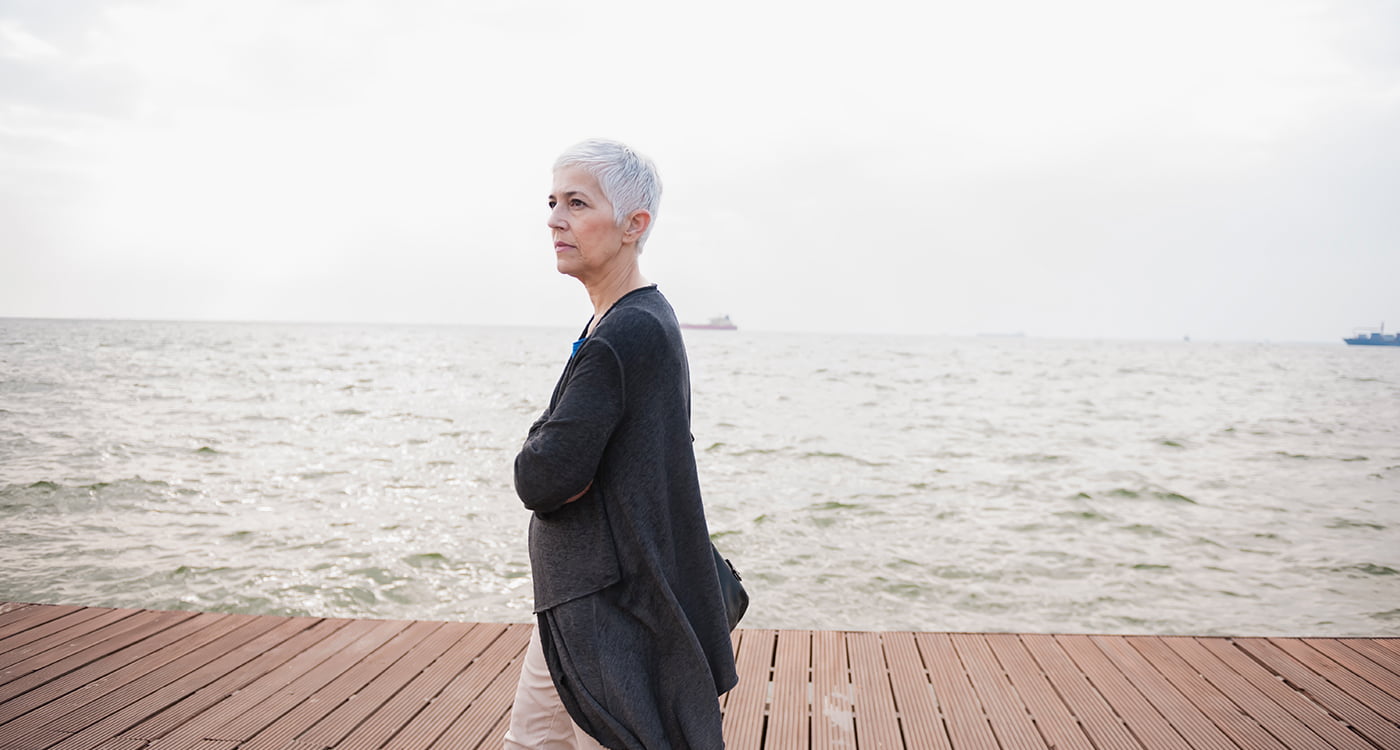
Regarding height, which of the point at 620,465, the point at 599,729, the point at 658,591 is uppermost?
the point at 620,465

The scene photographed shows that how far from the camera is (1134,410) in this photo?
72.9 feet

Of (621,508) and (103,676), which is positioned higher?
(621,508)

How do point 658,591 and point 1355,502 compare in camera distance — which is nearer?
point 658,591

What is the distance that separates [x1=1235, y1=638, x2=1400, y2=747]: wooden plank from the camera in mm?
2947

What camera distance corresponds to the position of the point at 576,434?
1.36m

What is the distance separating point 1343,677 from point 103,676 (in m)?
4.91

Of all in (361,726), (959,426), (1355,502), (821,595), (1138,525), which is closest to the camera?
(361,726)

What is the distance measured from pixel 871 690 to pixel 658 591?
205 cm

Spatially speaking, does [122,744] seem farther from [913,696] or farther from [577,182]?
[913,696]

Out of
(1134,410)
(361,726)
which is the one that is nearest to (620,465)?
(361,726)

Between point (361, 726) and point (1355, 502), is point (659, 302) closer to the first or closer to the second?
point (361, 726)

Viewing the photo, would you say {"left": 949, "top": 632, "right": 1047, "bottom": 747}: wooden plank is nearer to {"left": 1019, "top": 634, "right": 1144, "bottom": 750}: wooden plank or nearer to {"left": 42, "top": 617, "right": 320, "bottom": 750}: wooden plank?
{"left": 1019, "top": 634, "right": 1144, "bottom": 750}: wooden plank

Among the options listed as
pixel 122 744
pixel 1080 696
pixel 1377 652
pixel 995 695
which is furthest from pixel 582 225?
pixel 1377 652

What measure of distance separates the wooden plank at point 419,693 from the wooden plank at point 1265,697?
119 inches
